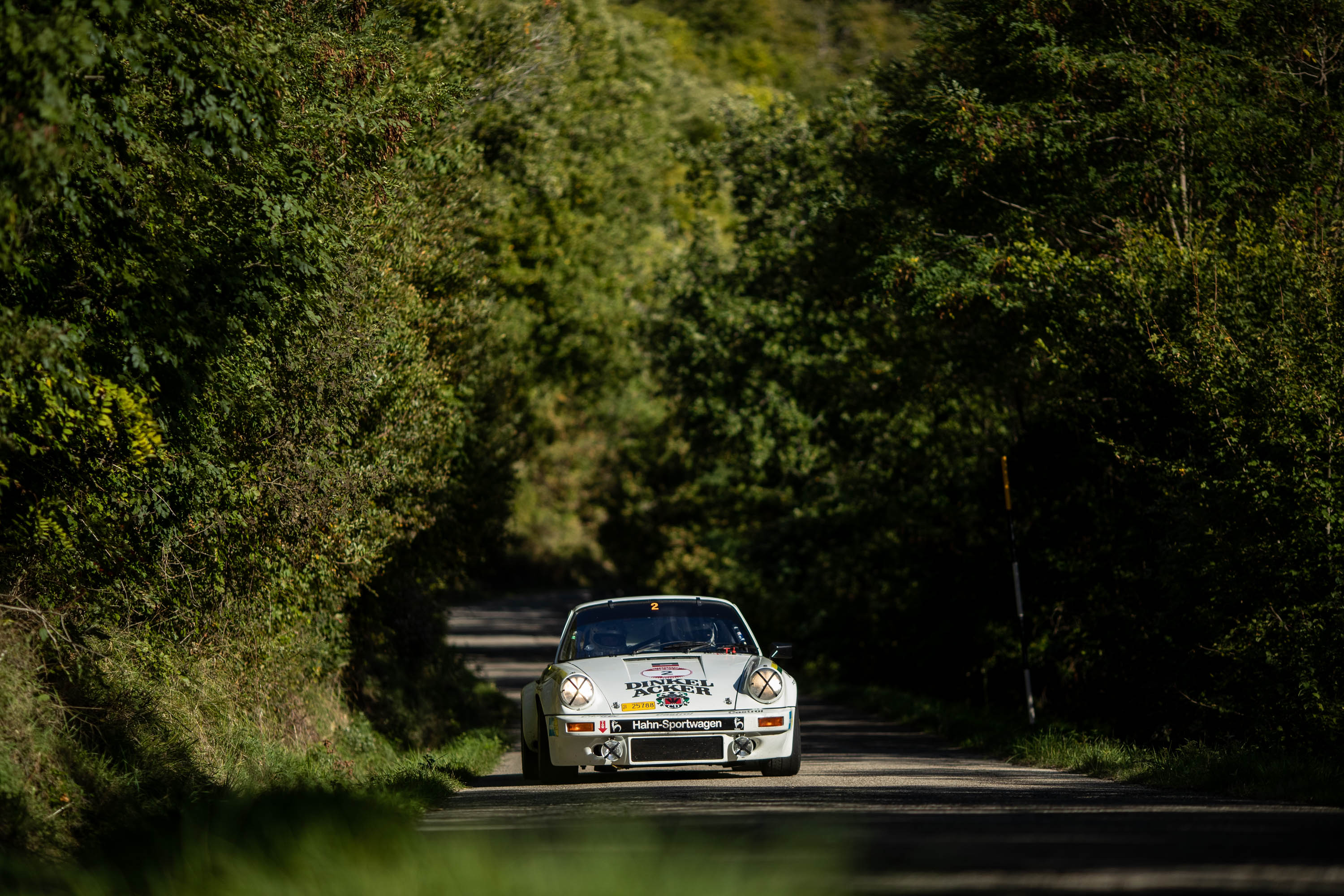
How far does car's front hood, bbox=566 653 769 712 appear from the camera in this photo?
416 inches

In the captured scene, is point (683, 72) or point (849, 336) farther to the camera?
point (683, 72)

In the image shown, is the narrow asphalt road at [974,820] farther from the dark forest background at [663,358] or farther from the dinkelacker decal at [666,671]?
the dark forest background at [663,358]

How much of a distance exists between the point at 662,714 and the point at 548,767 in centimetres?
114

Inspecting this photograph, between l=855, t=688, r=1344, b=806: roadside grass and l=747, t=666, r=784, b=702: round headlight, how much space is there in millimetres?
2856

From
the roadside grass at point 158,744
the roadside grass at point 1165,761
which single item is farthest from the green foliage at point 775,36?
the roadside grass at point 158,744

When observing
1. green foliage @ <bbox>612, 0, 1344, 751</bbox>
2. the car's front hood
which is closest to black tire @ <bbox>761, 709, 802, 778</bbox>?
the car's front hood

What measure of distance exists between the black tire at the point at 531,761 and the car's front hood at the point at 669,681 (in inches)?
23.8

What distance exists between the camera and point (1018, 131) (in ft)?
56.7

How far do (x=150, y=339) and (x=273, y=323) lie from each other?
2049mm

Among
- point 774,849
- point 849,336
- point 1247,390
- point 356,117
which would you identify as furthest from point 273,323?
point 849,336

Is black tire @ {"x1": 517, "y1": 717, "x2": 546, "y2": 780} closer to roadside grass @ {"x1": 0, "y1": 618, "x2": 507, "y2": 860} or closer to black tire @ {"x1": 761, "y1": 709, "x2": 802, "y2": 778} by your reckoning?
roadside grass @ {"x1": 0, "y1": 618, "x2": 507, "y2": 860}

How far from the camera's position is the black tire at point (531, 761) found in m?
11.1

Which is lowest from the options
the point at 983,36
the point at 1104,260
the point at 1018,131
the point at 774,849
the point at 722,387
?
the point at 722,387

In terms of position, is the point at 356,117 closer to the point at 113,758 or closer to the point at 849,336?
the point at 113,758
